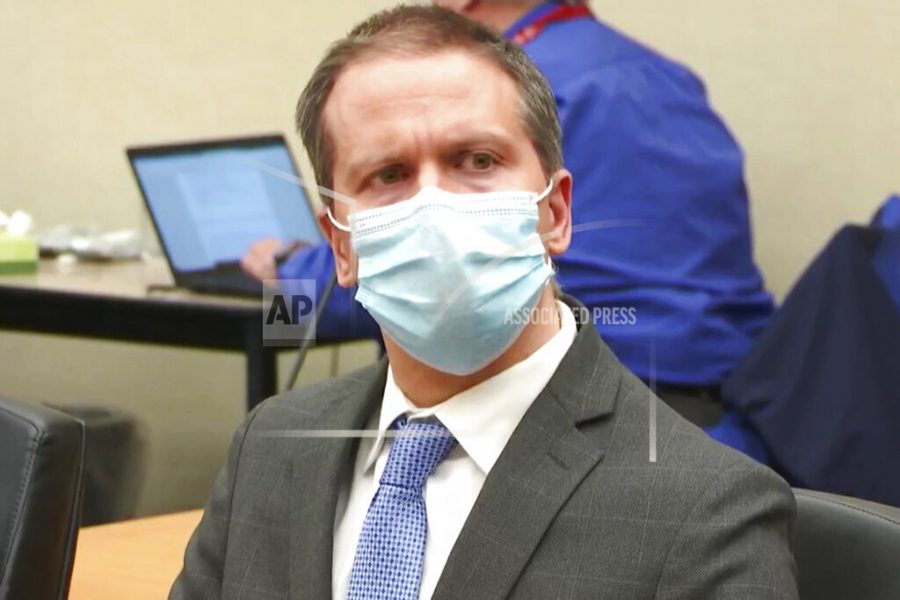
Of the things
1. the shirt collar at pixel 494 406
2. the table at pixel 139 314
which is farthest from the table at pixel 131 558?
the table at pixel 139 314

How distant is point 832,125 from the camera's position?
9.52 feet

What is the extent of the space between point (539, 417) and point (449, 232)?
0.59 feet

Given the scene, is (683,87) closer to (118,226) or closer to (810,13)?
(810,13)

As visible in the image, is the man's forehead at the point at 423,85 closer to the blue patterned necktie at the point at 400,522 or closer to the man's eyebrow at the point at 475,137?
the man's eyebrow at the point at 475,137

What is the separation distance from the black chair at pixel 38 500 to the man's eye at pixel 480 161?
528mm

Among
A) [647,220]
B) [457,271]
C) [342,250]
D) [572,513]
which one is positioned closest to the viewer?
[572,513]

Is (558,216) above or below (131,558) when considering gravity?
above

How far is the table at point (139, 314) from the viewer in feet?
9.14

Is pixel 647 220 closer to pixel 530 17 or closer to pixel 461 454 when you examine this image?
pixel 530 17

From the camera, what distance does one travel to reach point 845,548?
116 cm

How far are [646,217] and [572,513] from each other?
1.14 m

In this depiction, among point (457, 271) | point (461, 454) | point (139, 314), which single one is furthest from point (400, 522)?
A: point (139, 314)

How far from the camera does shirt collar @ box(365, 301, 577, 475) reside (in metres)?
1.18

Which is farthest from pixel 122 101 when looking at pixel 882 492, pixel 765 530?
pixel 765 530
